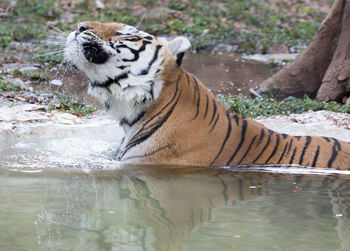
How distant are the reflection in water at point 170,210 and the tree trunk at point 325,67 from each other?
357 cm

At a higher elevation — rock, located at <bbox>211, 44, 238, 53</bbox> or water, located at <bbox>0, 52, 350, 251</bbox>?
water, located at <bbox>0, 52, 350, 251</bbox>

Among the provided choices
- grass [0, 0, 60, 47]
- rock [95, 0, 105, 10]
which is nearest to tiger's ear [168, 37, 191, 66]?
grass [0, 0, 60, 47]

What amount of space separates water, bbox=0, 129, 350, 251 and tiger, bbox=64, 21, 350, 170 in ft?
0.43

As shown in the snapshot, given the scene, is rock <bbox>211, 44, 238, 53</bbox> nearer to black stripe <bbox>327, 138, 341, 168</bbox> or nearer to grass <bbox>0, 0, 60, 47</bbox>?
grass <bbox>0, 0, 60, 47</bbox>

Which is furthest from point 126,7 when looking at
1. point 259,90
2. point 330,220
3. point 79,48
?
point 330,220

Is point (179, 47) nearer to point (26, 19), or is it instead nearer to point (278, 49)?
point (278, 49)

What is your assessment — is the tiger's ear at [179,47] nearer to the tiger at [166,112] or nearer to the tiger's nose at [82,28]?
the tiger at [166,112]

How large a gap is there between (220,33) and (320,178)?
878 cm

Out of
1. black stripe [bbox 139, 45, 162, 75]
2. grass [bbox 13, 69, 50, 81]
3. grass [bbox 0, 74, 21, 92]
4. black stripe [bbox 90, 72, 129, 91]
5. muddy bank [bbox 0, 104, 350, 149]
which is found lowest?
grass [bbox 13, 69, 50, 81]

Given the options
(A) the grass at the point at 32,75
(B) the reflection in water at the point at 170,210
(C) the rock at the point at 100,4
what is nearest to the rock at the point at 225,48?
(C) the rock at the point at 100,4

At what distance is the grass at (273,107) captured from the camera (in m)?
6.21

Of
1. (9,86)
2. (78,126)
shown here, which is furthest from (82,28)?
(9,86)

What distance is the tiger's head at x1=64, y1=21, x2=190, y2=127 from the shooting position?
3871 mm

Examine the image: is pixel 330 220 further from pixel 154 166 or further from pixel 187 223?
pixel 154 166
